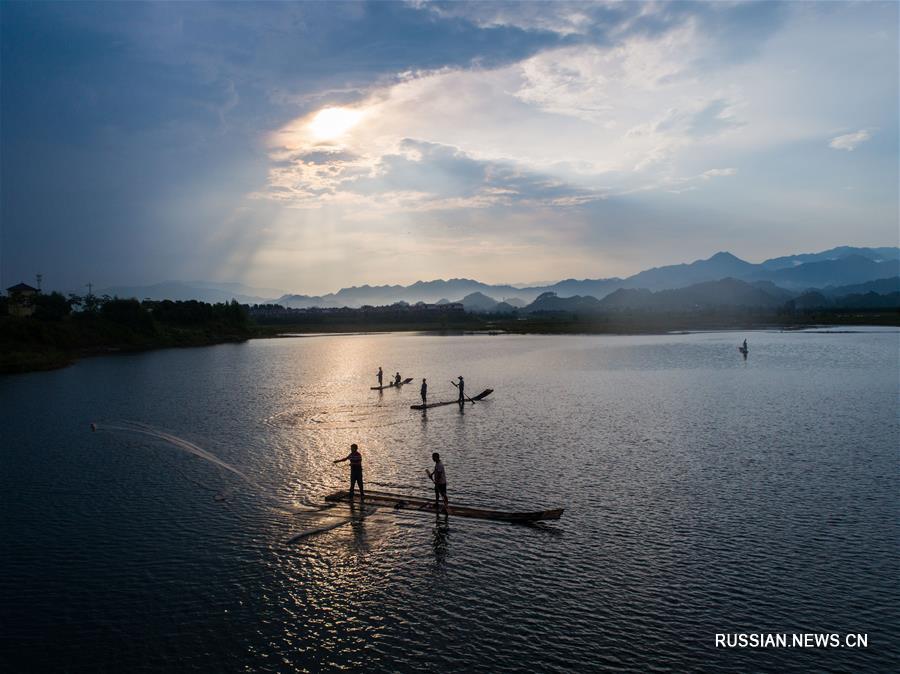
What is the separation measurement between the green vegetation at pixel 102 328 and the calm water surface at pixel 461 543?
52.4 m

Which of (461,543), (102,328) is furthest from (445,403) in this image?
(102,328)

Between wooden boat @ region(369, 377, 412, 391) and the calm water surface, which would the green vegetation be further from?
wooden boat @ region(369, 377, 412, 391)

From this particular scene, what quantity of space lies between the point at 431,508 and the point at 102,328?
123907mm

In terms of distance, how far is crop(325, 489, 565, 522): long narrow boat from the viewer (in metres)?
22.2

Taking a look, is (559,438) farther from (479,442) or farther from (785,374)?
(785,374)

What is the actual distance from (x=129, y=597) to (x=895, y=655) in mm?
20236

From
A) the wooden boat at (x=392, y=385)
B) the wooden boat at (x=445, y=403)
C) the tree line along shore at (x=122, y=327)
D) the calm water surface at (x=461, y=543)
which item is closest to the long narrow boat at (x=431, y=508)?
the calm water surface at (x=461, y=543)

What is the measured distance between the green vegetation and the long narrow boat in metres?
79.3

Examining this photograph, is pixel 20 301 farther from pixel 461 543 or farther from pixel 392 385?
pixel 461 543

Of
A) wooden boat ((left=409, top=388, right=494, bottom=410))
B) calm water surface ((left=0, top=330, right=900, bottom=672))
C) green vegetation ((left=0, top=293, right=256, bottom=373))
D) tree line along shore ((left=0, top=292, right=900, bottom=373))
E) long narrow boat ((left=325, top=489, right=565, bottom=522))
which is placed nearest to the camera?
calm water surface ((left=0, top=330, right=900, bottom=672))

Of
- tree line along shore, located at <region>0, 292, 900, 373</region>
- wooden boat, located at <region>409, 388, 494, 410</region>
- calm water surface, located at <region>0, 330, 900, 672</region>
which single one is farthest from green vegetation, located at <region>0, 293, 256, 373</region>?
wooden boat, located at <region>409, 388, 494, 410</region>

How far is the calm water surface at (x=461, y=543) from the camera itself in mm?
14828

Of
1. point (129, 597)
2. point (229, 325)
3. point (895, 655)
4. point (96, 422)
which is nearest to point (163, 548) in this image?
point (129, 597)

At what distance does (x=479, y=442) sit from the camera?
36.6 meters
